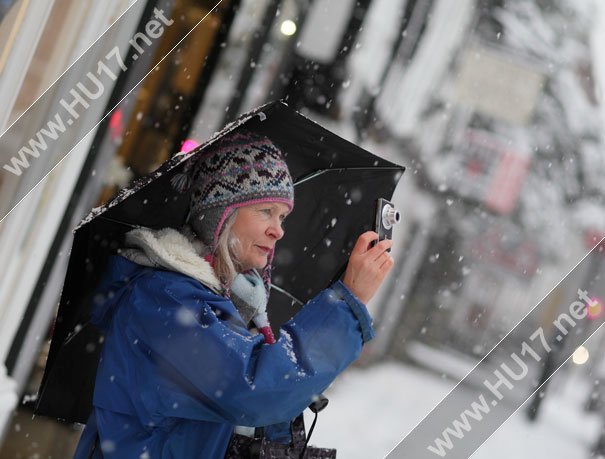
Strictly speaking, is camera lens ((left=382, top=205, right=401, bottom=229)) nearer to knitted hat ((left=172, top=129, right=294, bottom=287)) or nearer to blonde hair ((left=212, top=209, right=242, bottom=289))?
knitted hat ((left=172, top=129, right=294, bottom=287))

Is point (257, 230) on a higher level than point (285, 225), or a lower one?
lower

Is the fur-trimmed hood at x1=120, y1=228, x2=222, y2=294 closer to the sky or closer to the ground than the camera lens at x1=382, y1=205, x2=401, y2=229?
closer to the ground

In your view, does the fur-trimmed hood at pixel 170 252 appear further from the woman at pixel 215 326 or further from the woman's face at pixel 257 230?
the woman's face at pixel 257 230

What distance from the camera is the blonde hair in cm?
228

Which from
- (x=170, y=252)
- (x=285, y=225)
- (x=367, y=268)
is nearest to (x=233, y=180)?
(x=170, y=252)

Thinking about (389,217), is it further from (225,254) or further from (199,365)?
(199,365)

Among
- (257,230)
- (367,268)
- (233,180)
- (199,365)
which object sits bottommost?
(199,365)

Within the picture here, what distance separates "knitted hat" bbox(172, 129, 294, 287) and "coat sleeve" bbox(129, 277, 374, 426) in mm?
284

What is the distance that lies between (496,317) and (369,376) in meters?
26.2

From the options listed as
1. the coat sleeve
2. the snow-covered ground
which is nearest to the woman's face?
the coat sleeve

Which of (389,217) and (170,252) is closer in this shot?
(170,252)

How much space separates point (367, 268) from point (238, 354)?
16.5 inches

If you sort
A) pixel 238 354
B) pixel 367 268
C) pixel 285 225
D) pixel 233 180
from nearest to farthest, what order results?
pixel 238 354 < pixel 367 268 < pixel 233 180 < pixel 285 225

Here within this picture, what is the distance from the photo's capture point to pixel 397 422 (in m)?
13.3
